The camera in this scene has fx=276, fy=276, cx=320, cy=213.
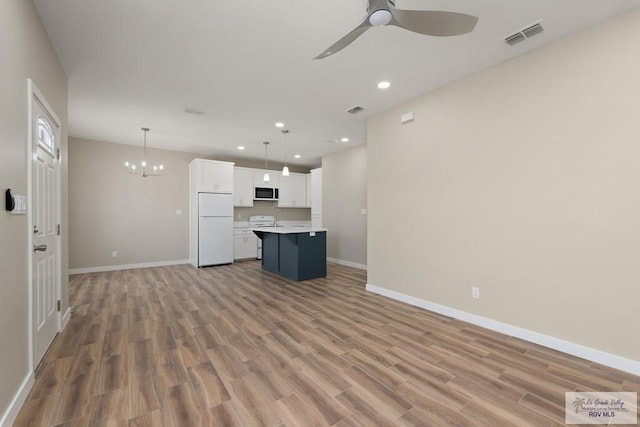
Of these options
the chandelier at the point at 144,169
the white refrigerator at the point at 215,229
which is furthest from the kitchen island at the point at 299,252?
the chandelier at the point at 144,169

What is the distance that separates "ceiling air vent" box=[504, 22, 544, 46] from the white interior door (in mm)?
3955

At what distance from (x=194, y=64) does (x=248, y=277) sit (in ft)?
12.2

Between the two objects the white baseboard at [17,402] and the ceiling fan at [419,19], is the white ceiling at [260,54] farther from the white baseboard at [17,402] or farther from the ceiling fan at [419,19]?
the white baseboard at [17,402]

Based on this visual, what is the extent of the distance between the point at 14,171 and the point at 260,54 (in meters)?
2.13

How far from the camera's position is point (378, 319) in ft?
10.7

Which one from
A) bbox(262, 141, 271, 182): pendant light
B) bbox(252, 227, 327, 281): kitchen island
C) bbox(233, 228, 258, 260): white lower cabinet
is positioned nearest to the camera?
bbox(252, 227, 327, 281): kitchen island

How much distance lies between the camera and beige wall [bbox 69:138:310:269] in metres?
5.63

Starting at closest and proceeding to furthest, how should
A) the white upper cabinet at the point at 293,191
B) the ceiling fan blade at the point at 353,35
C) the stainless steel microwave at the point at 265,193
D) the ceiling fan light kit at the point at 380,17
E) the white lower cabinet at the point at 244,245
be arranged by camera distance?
the ceiling fan light kit at the point at 380,17 < the ceiling fan blade at the point at 353,35 < the white lower cabinet at the point at 244,245 < the stainless steel microwave at the point at 265,193 < the white upper cabinet at the point at 293,191

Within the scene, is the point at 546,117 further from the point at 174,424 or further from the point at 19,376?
the point at 19,376

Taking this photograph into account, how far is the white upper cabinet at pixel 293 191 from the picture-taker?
8.06 meters

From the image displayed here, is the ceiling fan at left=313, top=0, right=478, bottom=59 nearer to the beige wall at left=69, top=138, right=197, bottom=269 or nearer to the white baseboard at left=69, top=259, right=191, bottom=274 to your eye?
the beige wall at left=69, top=138, right=197, bottom=269

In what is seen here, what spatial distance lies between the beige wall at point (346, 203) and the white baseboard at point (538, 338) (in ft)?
8.67

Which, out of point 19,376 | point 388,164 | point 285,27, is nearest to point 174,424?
point 19,376

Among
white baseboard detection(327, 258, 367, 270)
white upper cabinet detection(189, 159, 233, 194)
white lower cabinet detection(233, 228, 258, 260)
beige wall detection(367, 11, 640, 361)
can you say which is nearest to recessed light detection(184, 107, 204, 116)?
white upper cabinet detection(189, 159, 233, 194)
